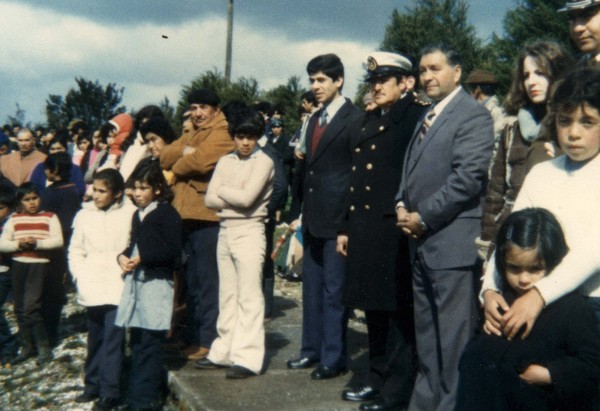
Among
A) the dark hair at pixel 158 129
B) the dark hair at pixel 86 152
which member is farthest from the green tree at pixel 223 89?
the dark hair at pixel 158 129

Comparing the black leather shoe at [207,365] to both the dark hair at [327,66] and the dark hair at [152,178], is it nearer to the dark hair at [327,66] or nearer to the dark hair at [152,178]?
the dark hair at [152,178]

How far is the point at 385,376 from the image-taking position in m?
5.07

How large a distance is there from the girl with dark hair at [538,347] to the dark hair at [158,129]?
4.42 meters

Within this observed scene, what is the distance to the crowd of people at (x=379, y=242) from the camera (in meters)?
2.99

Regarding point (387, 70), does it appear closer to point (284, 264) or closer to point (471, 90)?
point (471, 90)

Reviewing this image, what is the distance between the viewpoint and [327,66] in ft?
19.2

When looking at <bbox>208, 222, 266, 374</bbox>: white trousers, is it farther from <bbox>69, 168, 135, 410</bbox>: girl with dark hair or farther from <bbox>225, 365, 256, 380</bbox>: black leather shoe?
<bbox>69, 168, 135, 410</bbox>: girl with dark hair

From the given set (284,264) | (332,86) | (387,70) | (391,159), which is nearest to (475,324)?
(391,159)

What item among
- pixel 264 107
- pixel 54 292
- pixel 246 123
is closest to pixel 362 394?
pixel 246 123

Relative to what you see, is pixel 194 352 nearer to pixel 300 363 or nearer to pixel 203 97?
pixel 300 363

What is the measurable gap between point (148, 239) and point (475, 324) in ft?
7.81

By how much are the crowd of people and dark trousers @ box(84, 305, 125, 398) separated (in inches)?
0.6

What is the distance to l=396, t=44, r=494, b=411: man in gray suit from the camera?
4.34m

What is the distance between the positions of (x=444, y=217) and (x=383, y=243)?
0.72 metres
